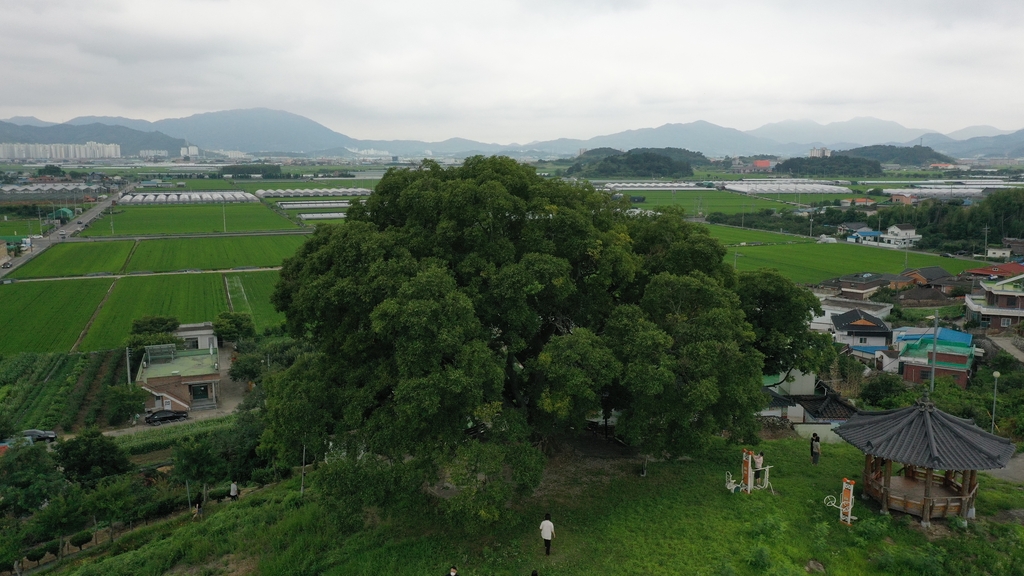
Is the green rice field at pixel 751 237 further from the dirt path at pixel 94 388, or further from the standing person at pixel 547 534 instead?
the standing person at pixel 547 534

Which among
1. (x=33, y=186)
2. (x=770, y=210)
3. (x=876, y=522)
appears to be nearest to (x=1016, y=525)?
(x=876, y=522)

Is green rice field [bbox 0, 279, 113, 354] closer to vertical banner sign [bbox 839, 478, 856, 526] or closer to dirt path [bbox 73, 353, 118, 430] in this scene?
dirt path [bbox 73, 353, 118, 430]

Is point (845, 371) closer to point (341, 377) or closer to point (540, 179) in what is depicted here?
point (540, 179)

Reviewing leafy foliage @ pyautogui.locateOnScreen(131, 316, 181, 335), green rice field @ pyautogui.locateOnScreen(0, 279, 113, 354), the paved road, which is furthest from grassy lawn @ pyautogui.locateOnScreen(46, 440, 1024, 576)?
the paved road

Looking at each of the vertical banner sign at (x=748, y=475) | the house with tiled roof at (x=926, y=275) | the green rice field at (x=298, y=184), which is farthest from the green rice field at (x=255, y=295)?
the green rice field at (x=298, y=184)

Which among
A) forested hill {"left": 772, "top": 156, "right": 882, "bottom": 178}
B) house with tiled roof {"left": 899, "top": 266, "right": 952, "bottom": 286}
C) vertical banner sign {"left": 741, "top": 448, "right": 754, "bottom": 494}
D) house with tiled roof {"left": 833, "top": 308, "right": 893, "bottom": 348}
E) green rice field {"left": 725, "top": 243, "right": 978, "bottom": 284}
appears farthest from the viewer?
forested hill {"left": 772, "top": 156, "right": 882, "bottom": 178}
